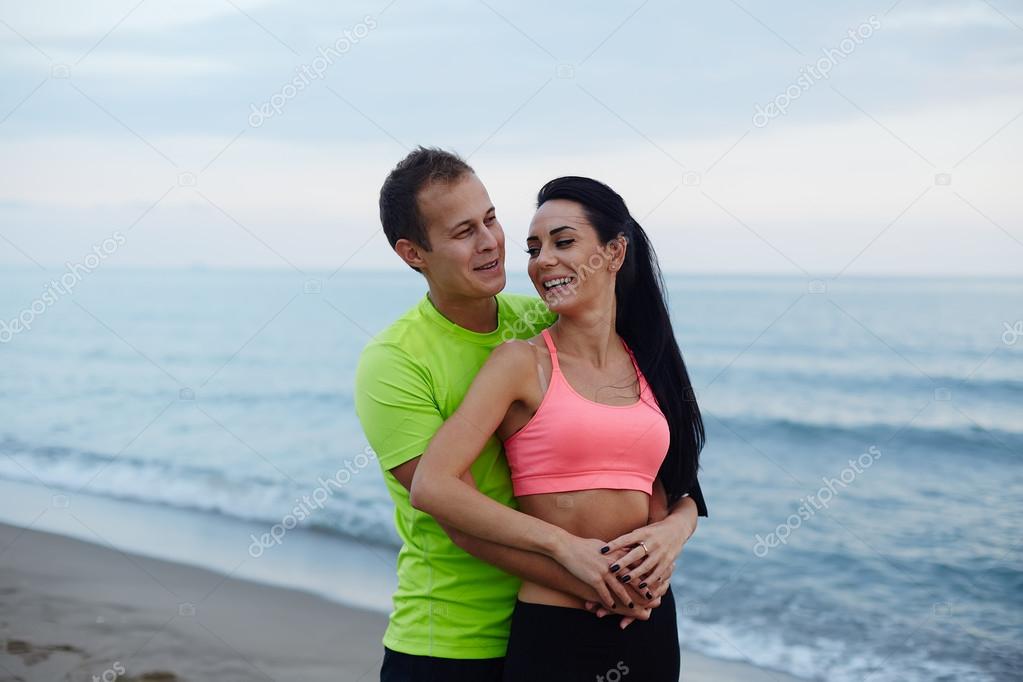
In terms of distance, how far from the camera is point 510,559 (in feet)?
7.52

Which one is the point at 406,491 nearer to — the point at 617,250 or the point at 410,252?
the point at 410,252

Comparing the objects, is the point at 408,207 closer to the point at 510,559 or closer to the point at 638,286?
the point at 638,286

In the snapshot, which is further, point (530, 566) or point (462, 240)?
point (462, 240)

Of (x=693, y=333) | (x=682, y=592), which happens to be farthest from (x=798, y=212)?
(x=682, y=592)

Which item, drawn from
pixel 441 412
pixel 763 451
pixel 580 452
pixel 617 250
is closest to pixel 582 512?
pixel 580 452

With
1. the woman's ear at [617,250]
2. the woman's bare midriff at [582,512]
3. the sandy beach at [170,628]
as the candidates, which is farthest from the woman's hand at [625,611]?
the sandy beach at [170,628]

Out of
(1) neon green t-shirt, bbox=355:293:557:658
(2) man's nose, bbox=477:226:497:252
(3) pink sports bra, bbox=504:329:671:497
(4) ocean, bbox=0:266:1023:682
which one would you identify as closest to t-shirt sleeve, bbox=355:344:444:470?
(1) neon green t-shirt, bbox=355:293:557:658

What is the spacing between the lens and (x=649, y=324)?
2748 mm

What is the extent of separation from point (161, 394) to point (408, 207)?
16348 millimetres

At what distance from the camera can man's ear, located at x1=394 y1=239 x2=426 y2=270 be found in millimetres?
2674

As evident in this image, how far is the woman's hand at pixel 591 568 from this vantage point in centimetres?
226

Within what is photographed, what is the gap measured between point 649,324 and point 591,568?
30.2 inches

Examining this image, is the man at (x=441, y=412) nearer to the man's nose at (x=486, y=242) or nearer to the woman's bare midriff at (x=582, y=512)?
the man's nose at (x=486, y=242)

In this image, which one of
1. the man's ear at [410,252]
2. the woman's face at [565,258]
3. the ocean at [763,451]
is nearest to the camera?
the woman's face at [565,258]
